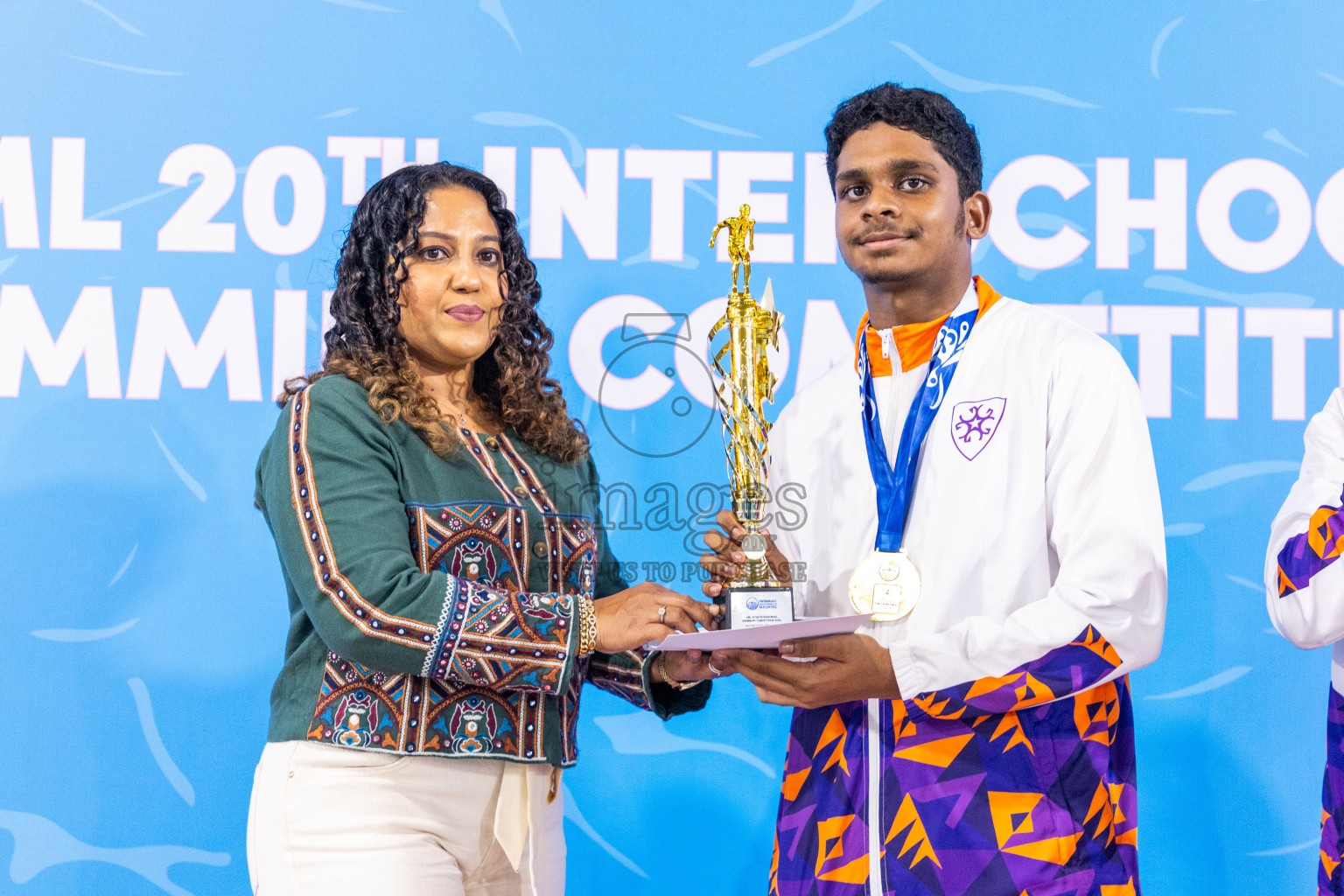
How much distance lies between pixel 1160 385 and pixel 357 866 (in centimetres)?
237

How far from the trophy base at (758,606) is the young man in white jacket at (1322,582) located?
0.91m

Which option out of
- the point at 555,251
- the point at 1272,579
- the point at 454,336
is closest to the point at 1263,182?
the point at 1272,579

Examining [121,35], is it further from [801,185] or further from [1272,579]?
[1272,579]

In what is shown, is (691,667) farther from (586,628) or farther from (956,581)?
(956,581)

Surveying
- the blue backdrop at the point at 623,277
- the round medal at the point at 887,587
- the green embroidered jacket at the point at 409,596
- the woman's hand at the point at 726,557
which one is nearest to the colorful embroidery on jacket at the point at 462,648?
the green embroidered jacket at the point at 409,596

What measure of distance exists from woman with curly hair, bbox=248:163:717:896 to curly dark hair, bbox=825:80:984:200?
0.73 m

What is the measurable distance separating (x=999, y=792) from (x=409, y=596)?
1000 millimetres

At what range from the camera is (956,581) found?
1847mm

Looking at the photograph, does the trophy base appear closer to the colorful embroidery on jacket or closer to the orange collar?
the colorful embroidery on jacket

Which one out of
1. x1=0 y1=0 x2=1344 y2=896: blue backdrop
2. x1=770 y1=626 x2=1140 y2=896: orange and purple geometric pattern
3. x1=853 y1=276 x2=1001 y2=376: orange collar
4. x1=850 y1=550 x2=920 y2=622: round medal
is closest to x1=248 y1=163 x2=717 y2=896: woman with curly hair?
x1=850 y1=550 x2=920 y2=622: round medal

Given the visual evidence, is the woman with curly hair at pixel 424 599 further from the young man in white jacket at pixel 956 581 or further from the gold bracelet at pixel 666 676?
the young man in white jacket at pixel 956 581

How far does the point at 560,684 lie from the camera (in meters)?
1.82

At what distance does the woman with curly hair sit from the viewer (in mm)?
1781

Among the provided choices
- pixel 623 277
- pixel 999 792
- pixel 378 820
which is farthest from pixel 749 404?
pixel 623 277
